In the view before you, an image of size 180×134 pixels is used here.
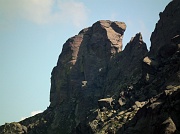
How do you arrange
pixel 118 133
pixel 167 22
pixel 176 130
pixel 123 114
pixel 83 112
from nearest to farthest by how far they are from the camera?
pixel 176 130, pixel 118 133, pixel 123 114, pixel 167 22, pixel 83 112

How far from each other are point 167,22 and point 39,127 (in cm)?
10977

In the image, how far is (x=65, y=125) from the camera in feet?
591

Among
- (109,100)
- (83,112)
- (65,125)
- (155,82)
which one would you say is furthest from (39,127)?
(155,82)

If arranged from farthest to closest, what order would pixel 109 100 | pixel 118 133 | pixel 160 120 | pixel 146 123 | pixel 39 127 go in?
pixel 39 127, pixel 109 100, pixel 118 133, pixel 146 123, pixel 160 120

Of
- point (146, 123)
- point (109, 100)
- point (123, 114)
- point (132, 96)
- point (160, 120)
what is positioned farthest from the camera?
point (109, 100)

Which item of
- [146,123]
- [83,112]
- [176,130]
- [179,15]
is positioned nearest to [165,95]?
[146,123]

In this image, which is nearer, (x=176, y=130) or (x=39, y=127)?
(x=176, y=130)

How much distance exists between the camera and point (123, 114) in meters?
115

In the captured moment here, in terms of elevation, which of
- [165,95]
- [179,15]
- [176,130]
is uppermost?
[179,15]

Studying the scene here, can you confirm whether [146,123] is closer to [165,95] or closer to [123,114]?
[165,95]

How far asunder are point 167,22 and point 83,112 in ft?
251

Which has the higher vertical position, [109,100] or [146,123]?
[109,100]

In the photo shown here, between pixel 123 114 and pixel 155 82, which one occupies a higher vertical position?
pixel 155 82

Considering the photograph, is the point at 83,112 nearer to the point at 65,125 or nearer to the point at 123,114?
the point at 65,125
